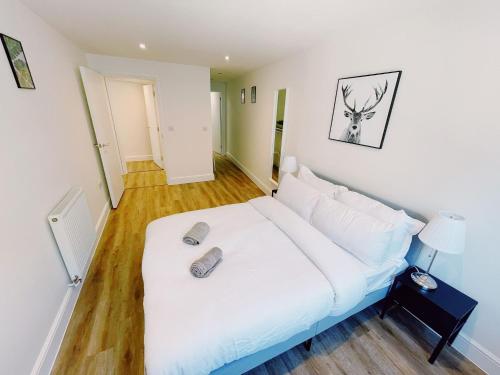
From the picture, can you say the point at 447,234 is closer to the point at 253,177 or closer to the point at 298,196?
the point at 298,196

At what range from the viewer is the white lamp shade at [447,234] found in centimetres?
119

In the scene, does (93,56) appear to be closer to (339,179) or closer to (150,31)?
(150,31)

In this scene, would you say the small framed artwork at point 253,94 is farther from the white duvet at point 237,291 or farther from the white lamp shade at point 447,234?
the white lamp shade at point 447,234

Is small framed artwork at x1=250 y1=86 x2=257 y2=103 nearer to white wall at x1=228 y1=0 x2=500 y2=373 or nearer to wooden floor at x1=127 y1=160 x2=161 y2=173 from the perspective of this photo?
white wall at x1=228 y1=0 x2=500 y2=373

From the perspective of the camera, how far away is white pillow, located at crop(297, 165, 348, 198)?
Result: 1.99 meters

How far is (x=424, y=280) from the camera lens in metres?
1.43

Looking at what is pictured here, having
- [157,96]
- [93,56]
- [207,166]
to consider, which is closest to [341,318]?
[207,166]

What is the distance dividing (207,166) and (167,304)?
11.8 feet

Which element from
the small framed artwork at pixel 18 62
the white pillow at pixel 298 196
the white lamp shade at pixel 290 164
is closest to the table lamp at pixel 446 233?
the white pillow at pixel 298 196

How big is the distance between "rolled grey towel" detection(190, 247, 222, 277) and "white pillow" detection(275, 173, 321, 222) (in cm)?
98

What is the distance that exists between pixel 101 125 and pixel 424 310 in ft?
13.3

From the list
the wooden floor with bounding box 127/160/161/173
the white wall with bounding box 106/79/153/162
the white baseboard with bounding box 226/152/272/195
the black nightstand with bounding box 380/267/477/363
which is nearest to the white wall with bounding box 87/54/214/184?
the white baseboard with bounding box 226/152/272/195

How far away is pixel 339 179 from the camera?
2.24 meters

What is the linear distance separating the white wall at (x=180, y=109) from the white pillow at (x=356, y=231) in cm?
317
